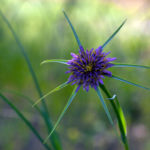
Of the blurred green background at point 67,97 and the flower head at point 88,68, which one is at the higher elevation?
the blurred green background at point 67,97

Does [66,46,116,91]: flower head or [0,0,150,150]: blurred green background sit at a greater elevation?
[0,0,150,150]: blurred green background

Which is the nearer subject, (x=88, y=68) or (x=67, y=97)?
(x=88, y=68)

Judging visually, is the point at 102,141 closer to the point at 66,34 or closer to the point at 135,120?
the point at 135,120

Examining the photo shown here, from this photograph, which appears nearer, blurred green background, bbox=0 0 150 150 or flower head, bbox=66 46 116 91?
flower head, bbox=66 46 116 91

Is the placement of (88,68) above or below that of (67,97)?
below

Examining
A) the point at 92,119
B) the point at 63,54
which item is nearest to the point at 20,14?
the point at 63,54

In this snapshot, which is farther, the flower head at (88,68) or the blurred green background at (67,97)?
the blurred green background at (67,97)

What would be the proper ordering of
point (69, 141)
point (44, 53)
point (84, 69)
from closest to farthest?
point (84, 69) → point (69, 141) → point (44, 53)

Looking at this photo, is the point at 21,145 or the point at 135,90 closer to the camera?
the point at 21,145
